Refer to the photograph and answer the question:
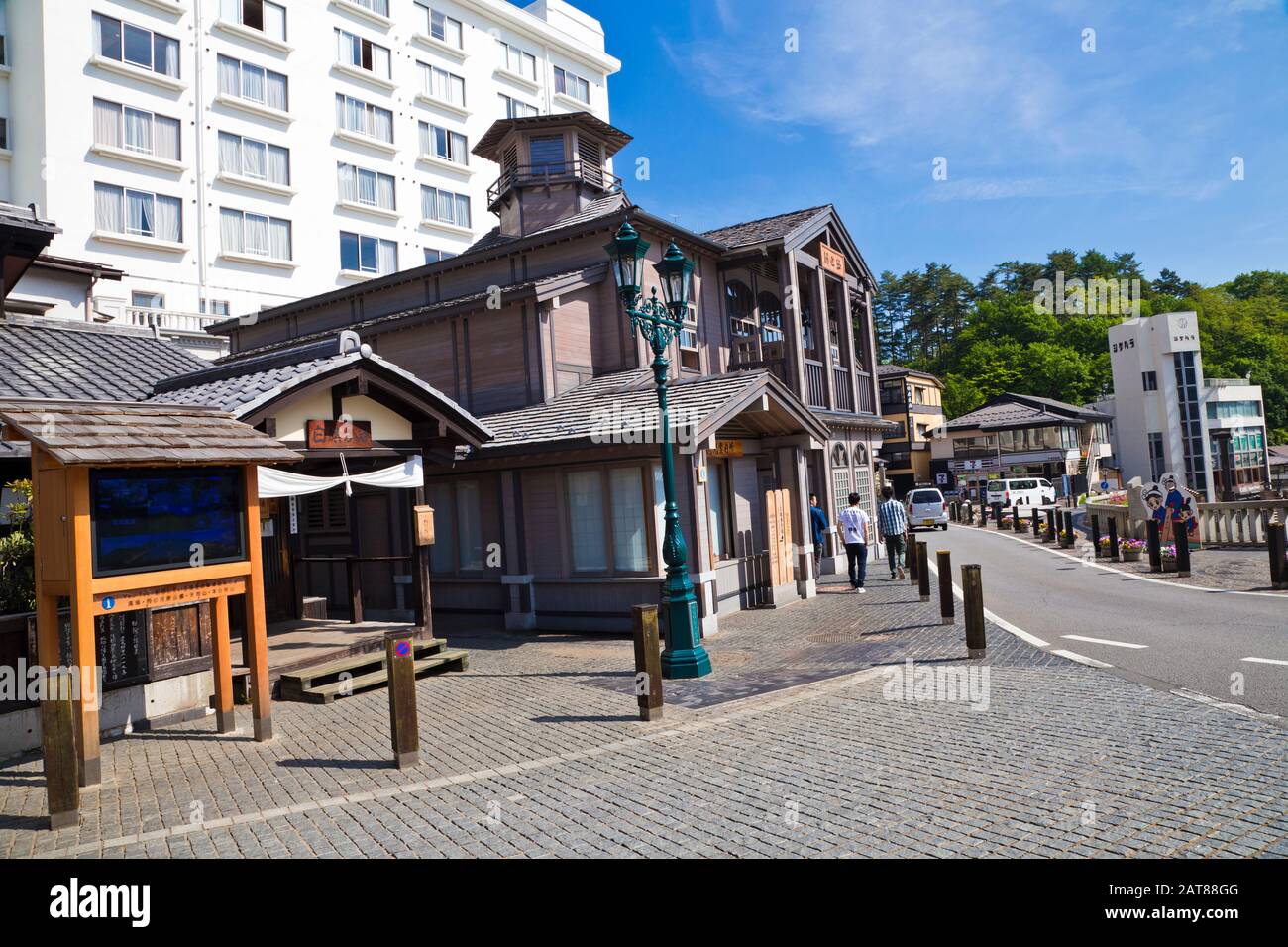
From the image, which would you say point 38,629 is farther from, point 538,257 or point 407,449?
point 538,257

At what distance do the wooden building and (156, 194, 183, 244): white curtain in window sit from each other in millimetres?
8505

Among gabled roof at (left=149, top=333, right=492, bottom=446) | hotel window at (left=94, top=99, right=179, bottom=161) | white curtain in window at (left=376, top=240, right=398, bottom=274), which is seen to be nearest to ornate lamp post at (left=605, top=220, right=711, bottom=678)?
gabled roof at (left=149, top=333, right=492, bottom=446)

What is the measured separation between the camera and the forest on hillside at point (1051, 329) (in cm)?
7019

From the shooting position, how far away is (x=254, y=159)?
33.4m

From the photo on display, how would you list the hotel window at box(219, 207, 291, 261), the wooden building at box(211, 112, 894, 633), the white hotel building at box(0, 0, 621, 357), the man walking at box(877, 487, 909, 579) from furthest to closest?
the hotel window at box(219, 207, 291, 261), the white hotel building at box(0, 0, 621, 357), the man walking at box(877, 487, 909, 579), the wooden building at box(211, 112, 894, 633)

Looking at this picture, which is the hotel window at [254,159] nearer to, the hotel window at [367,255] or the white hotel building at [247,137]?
the white hotel building at [247,137]

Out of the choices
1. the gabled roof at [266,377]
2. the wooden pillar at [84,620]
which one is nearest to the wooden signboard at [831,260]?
the gabled roof at [266,377]

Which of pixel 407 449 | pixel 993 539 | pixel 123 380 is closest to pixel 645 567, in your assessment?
pixel 407 449

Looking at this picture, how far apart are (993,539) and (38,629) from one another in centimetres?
2858

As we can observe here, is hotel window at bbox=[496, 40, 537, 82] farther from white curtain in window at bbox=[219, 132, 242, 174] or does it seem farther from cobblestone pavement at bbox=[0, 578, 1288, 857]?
cobblestone pavement at bbox=[0, 578, 1288, 857]

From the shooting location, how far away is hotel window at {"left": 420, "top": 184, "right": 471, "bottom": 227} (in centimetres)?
4062

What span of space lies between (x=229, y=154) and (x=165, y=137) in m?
2.37

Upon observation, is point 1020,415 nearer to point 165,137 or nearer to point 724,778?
point 165,137

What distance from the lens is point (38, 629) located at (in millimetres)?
6965
